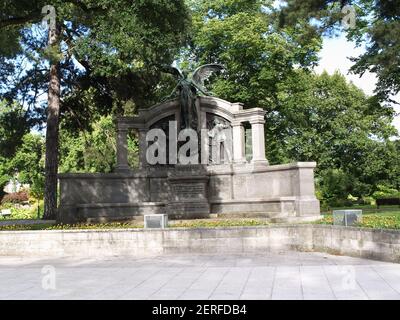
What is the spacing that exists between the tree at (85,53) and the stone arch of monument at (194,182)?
299 cm

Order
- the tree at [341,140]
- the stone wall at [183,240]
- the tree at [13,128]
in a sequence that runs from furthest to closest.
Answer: the tree at [341,140]
the tree at [13,128]
the stone wall at [183,240]

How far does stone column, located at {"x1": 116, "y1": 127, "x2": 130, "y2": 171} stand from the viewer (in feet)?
65.6

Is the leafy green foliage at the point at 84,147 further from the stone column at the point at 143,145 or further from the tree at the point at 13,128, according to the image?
the stone column at the point at 143,145

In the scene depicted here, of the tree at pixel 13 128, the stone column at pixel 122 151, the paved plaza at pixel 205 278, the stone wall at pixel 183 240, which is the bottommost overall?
the paved plaza at pixel 205 278

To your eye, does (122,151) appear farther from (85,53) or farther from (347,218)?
(347,218)

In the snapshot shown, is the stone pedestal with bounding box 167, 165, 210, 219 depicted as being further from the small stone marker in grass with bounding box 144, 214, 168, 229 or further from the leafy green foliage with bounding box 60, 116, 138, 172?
the leafy green foliage with bounding box 60, 116, 138, 172

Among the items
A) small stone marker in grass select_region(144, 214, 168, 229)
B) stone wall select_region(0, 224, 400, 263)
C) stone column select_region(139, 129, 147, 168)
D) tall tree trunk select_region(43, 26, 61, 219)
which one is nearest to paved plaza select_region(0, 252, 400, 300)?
stone wall select_region(0, 224, 400, 263)

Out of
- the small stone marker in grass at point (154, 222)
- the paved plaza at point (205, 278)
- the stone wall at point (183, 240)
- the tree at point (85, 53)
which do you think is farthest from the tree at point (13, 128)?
the small stone marker in grass at point (154, 222)

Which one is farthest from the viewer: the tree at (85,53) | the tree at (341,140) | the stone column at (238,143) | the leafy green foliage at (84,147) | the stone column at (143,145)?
the tree at (341,140)

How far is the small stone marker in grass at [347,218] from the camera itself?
12750mm

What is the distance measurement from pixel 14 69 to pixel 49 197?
6977 millimetres
